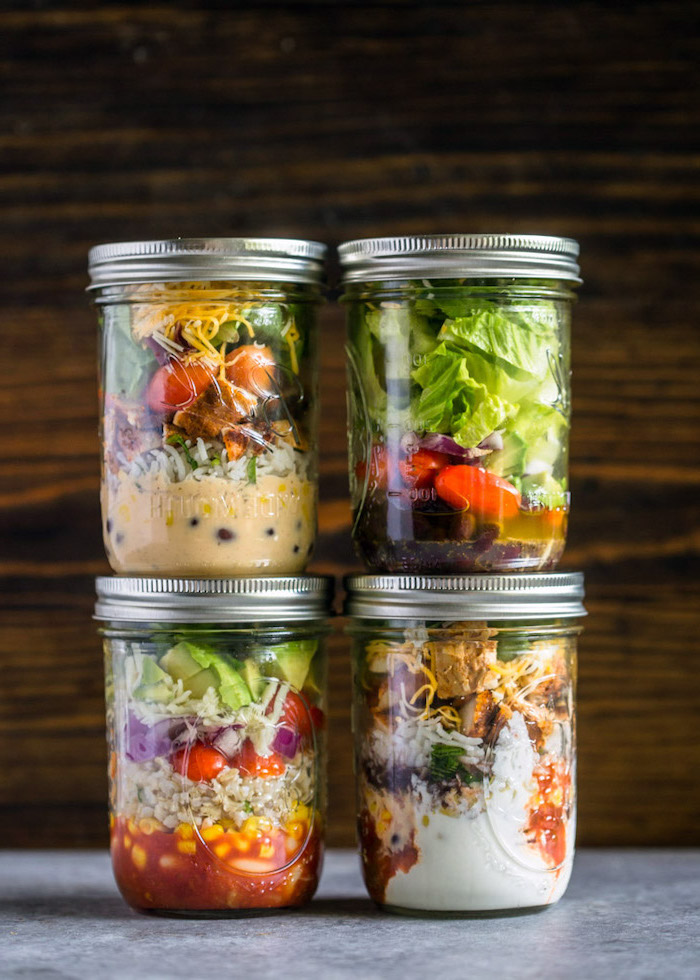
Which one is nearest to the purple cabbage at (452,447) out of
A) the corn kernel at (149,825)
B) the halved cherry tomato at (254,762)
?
the halved cherry tomato at (254,762)

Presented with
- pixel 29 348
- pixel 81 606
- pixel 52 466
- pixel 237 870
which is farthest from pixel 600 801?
pixel 29 348

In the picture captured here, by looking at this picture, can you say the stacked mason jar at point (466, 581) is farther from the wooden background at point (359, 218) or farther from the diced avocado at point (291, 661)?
the wooden background at point (359, 218)

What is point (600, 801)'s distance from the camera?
66.2 inches

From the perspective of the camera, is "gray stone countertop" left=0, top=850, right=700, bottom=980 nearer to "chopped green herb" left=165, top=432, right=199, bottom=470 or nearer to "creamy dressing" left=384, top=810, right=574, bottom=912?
"creamy dressing" left=384, top=810, right=574, bottom=912

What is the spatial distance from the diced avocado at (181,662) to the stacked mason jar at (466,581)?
0.55 feet

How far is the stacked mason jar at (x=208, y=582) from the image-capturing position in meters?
1.28

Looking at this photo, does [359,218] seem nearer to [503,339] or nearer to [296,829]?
[503,339]

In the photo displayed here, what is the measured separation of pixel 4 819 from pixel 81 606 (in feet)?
0.93

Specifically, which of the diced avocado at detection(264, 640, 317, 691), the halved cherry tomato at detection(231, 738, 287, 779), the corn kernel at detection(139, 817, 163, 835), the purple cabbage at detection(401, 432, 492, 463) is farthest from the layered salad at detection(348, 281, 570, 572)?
the corn kernel at detection(139, 817, 163, 835)

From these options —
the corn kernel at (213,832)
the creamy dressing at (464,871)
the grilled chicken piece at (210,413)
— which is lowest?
the creamy dressing at (464,871)

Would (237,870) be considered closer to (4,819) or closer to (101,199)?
(4,819)

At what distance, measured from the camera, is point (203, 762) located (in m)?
1.27

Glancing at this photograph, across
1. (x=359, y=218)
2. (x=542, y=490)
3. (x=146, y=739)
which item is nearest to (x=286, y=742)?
(x=146, y=739)

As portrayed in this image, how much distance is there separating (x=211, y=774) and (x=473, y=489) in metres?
0.37
